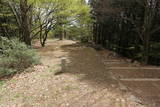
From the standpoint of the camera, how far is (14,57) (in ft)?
20.5

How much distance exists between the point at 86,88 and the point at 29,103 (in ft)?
5.15

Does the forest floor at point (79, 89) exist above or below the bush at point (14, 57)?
below

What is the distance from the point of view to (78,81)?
5156mm

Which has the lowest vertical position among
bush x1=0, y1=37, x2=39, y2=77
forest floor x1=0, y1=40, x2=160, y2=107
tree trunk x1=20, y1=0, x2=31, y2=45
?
forest floor x1=0, y1=40, x2=160, y2=107

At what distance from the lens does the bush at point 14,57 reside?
6043 millimetres

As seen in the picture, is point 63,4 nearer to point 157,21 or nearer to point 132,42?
point 132,42

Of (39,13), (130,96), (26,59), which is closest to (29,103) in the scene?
(130,96)

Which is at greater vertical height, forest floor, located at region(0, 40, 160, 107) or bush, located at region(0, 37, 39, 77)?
bush, located at region(0, 37, 39, 77)

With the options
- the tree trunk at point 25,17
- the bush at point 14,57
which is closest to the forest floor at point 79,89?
the bush at point 14,57

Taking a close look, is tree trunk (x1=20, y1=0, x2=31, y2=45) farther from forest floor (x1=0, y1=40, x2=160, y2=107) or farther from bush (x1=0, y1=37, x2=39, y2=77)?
forest floor (x1=0, y1=40, x2=160, y2=107)

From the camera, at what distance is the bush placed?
6.04 meters

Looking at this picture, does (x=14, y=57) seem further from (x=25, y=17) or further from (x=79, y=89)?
(x=25, y=17)

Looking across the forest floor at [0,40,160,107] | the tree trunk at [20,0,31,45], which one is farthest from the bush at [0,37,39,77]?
the tree trunk at [20,0,31,45]

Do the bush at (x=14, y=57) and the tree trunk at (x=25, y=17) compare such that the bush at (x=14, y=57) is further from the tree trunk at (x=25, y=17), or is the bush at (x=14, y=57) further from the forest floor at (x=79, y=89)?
the tree trunk at (x=25, y=17)
